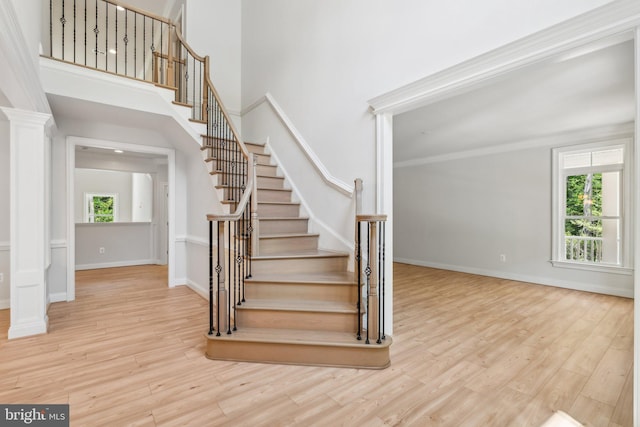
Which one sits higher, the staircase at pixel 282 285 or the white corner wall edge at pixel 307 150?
the white corner wall edge at pixel 307 150

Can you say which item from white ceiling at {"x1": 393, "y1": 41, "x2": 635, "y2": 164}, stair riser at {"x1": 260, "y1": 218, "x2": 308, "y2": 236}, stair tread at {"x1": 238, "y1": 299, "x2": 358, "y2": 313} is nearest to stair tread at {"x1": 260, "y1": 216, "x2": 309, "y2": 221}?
stair riser at {"x1": 260, "y1": 218, "x2": 308, "y2": 236}

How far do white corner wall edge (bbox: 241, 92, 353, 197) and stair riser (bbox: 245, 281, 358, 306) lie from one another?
1.02 m

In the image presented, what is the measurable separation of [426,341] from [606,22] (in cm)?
261

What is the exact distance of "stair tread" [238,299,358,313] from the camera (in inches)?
101

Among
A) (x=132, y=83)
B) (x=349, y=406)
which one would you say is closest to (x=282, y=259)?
(x=349, y=406)

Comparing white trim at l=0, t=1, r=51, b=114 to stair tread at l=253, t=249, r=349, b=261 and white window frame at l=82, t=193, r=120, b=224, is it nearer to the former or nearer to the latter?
stair tread at l=253, t=249, r=349, b=261

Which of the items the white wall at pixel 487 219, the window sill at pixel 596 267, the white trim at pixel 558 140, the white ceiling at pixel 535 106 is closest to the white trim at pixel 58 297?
the white ceiling at pixel 535 106

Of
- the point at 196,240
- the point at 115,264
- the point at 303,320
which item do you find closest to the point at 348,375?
the point at 303,320

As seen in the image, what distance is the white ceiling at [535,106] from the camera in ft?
9.05

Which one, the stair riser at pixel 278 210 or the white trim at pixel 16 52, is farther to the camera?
the stair riser at pixel 278 210

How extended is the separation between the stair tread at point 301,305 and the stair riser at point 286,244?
0.61 m

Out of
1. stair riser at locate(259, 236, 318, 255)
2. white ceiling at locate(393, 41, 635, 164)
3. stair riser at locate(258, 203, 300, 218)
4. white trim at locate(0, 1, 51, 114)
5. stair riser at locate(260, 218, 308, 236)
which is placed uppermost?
white ceiling at locate(393, 41, 635, 164)

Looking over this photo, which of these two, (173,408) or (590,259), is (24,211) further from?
(590,259)

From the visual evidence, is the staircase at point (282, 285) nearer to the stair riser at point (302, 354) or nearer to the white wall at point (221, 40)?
the stair riser at point (302, 354)
